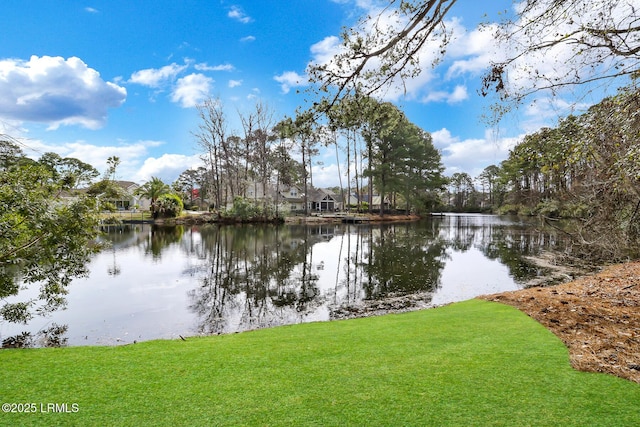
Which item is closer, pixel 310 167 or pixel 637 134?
pixel 637 134

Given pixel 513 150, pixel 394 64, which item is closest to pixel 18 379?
pixel 394 64

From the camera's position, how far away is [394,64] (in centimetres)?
582

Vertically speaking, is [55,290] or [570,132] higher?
[570,132]

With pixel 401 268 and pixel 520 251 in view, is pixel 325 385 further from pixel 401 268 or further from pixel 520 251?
pixel 520 251

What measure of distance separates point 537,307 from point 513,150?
3059 millimetres

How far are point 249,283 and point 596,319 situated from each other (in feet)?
30.7

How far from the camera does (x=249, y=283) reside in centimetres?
1181

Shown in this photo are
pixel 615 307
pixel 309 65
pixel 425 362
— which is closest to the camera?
pixel 425 362

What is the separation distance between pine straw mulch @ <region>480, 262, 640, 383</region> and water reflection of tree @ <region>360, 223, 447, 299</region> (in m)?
3.09

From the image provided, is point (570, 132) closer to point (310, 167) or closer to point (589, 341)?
point (589, 341)

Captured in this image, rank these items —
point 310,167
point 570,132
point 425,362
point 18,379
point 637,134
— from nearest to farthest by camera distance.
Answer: point 18,379
point 425,362
point 637,134
point 570,132
point 310,167

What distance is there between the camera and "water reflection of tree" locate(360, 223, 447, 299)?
10898 mm

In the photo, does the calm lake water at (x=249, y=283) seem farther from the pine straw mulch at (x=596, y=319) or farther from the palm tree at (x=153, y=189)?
the palm tree at (x=153, y=189)

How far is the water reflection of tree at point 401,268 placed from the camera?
10.9 metres
